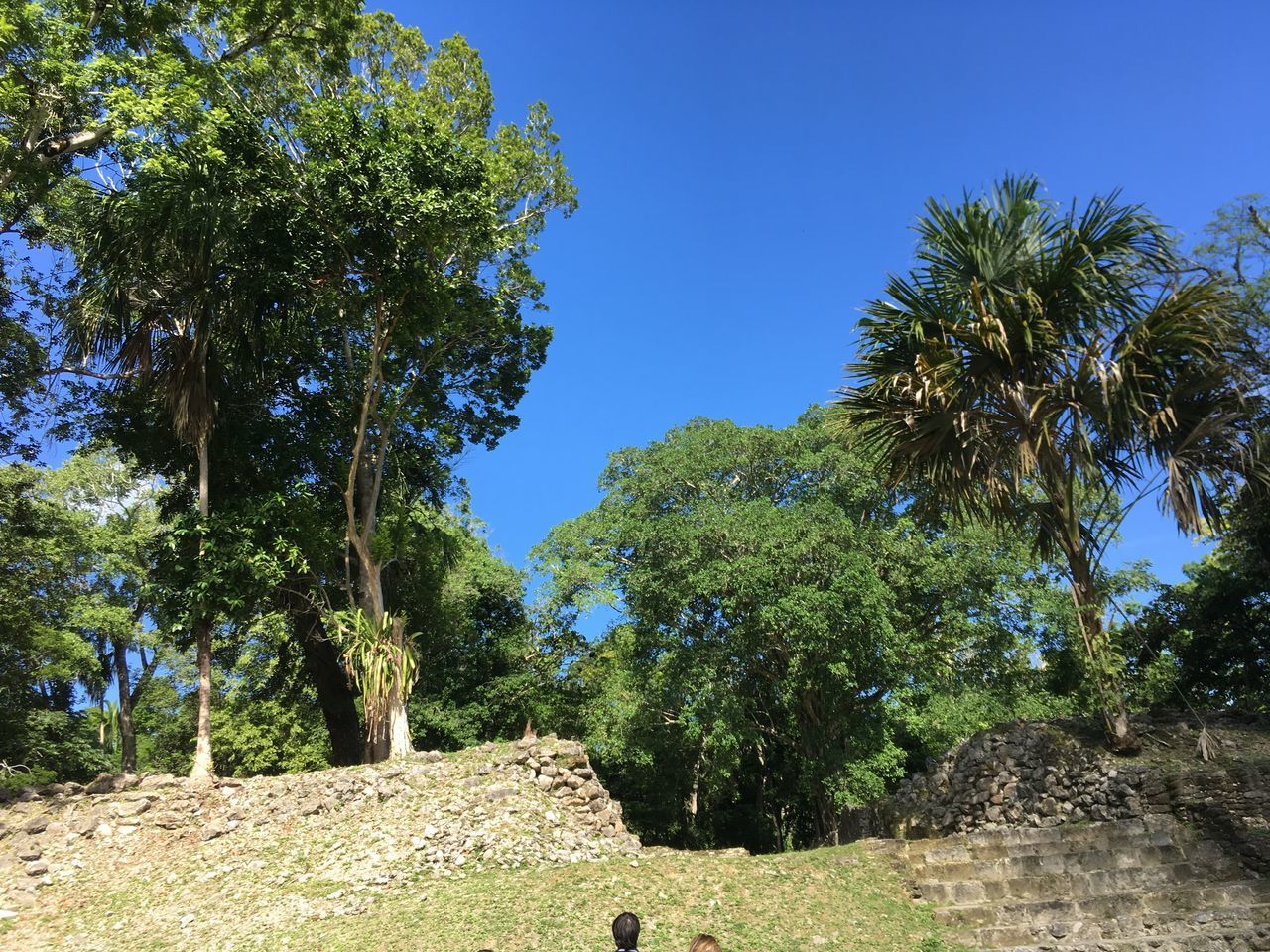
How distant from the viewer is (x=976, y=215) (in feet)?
30.3

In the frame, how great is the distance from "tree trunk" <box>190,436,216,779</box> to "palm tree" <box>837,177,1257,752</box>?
30.3 ft

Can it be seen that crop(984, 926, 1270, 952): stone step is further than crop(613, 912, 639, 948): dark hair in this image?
Yes

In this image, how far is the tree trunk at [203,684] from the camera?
10891 mm

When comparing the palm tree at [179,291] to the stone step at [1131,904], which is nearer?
the stone step at [1131,904]

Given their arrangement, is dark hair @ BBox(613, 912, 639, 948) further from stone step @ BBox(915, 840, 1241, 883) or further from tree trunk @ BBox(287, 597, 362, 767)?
tree trunk @ BBox(287, 597, 362, 767)

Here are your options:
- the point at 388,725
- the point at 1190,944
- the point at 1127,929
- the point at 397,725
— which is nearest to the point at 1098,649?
the point at 1127,929

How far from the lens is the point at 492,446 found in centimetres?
1723

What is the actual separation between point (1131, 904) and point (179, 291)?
13741 mm

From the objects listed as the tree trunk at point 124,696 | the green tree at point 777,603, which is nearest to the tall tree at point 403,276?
the green tree at point 777,603

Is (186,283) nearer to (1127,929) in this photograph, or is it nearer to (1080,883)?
(1080,883)

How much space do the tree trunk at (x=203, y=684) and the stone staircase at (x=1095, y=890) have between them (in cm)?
929

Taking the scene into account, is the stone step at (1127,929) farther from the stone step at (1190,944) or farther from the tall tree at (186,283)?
the tall tree at (186,283)

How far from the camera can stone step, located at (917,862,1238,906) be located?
7438 millimetres

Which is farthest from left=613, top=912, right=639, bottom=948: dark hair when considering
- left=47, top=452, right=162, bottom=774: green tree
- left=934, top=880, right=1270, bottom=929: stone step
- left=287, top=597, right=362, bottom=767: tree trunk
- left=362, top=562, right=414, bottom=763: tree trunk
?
left=47, top=452, right=162, bottom=774: green tree
